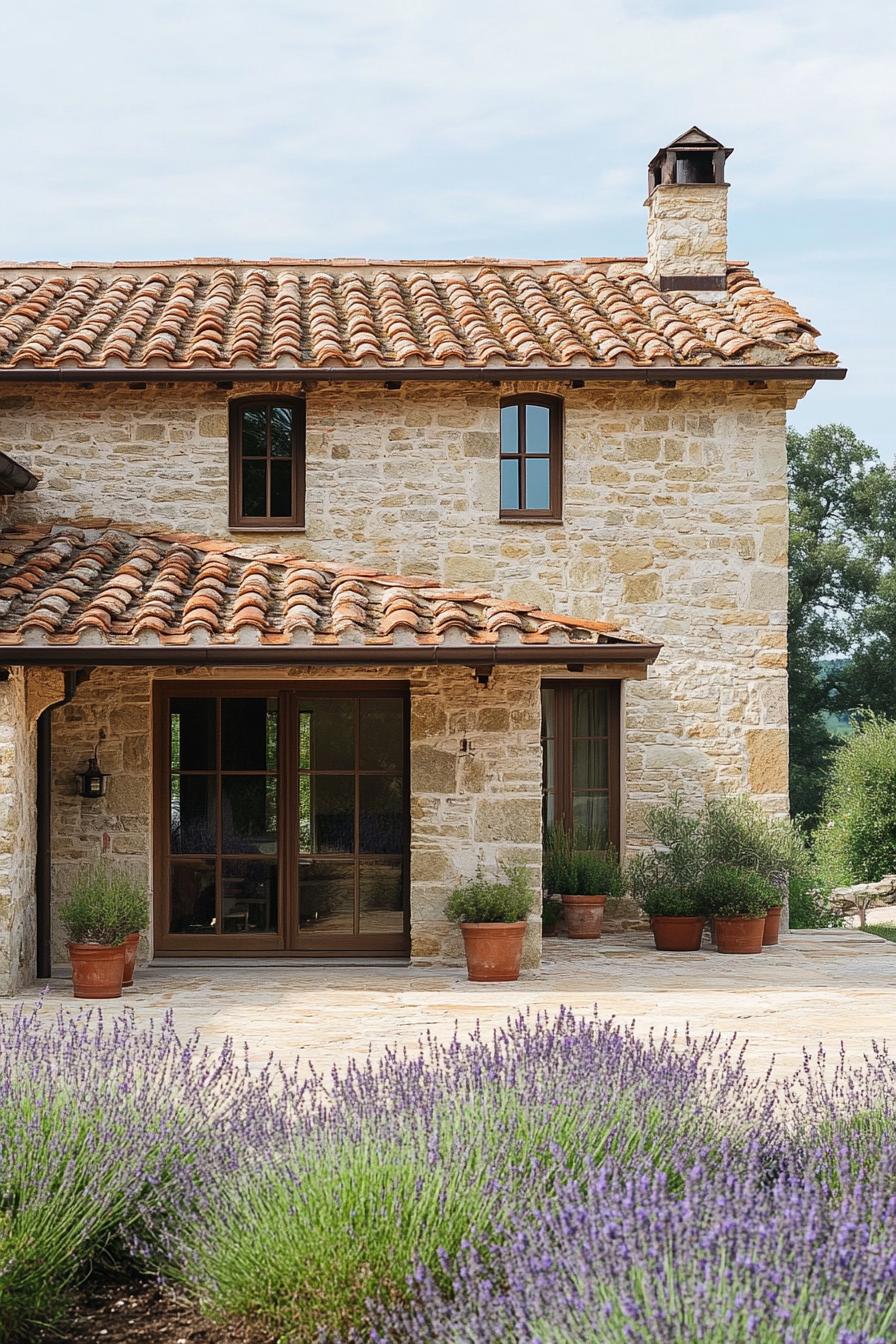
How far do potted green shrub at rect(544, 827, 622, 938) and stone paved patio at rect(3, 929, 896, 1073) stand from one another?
1.16 feet

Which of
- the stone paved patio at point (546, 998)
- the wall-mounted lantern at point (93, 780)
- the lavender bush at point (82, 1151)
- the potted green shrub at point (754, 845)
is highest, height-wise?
the wall-mounted lantern at point (93, 780)

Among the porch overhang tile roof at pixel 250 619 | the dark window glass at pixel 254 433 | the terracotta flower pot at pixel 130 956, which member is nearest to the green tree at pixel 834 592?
the dark window glass at pixel 254 433

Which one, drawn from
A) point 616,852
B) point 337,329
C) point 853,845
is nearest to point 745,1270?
point 616,852

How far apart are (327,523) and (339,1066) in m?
6.29

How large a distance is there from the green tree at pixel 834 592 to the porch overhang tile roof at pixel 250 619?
71.0 feet

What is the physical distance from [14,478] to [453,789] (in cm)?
437

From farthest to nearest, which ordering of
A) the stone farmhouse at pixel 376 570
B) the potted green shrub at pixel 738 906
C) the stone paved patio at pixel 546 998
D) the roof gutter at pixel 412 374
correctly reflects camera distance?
the roof gutter at pixel 412 374 → the potted green shrub at pixel 738 906 → the stone farmhouse at pixel 376 570 → the stone paved patio at pixel 546 998

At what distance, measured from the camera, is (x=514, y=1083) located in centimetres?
482

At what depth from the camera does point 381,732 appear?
11.3m

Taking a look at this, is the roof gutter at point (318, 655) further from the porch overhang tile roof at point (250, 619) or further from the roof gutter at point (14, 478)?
the roof gutter at point (14, 478)

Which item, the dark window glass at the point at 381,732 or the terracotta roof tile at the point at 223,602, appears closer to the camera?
the terracotta roof tile at the point at 223,602

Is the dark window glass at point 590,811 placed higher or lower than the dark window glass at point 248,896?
higher

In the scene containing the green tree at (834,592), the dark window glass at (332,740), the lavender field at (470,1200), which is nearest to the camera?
the lavender field at (470,1200)

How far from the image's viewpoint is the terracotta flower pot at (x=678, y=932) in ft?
39.2
